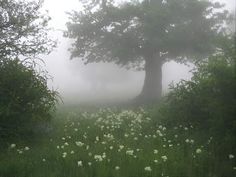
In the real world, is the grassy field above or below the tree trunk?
below

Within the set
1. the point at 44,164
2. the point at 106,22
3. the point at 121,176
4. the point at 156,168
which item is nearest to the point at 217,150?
the point at 156,168

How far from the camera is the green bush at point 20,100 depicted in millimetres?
12258

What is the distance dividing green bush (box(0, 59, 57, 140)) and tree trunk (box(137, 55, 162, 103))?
1921cm

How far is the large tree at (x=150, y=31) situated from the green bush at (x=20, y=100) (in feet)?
52.9

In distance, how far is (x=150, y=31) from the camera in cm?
2884

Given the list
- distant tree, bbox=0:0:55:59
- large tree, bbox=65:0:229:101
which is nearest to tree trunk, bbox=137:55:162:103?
large tree, bbox=65:0:229:101

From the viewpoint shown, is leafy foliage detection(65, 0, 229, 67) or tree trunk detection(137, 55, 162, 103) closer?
leafy foliage detection(65, 0, 229, 67)

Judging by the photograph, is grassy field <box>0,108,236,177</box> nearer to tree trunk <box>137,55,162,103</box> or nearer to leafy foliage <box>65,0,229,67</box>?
leafy foliage <box>65,0,229,67</box>

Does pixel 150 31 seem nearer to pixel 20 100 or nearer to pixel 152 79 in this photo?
pixel 152 79

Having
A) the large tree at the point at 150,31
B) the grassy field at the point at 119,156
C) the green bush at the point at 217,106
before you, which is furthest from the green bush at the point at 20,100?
the large tree at the point at 150,31

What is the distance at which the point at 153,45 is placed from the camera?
2923cm

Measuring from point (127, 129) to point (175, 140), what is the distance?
2.35 metres

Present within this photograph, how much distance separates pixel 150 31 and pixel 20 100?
1732 cm

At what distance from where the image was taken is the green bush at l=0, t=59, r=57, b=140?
12258mm
